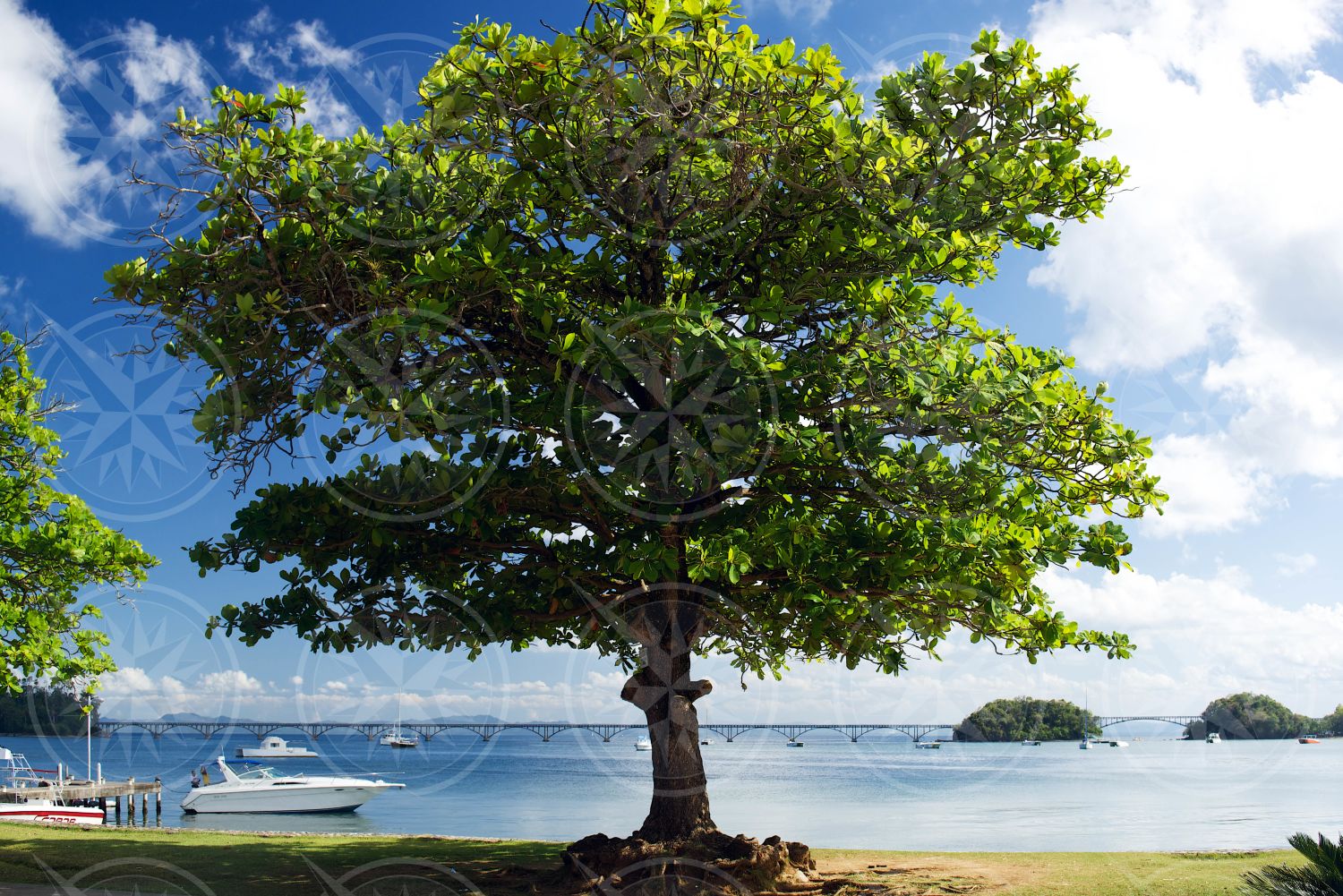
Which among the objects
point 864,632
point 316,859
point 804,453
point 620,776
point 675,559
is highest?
point 804,453

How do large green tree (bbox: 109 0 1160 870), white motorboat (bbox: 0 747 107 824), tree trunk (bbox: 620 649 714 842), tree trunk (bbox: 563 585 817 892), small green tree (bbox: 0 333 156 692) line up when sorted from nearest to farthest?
1. large green tree (bbox: 109 0 1160 870)
2. tree trunk (bbox: 563 585 817 892)
3. tree trunk (bbox: 620 649 714 842)
4. small green tree (bbox: 0 333 156 692)
5. white motorboat (bbox: 0 747 107 824)

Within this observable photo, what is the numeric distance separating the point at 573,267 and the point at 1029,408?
17.4 ft

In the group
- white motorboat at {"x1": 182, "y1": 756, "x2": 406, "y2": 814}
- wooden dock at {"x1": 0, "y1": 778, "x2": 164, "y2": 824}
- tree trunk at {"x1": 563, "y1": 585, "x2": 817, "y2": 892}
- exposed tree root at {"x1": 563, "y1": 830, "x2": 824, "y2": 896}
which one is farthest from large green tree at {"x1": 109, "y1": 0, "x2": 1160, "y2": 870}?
white motorboat at {"x1": 182, "y1": 756, "x2": 406, "y2": 814}

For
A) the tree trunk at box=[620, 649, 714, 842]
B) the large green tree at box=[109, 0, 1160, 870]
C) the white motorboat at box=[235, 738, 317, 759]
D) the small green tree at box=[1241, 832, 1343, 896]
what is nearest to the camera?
the small green tree at box=[1241, 832, 1343, 896]

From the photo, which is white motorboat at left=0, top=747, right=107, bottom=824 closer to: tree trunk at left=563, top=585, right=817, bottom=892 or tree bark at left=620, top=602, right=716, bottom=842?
tree trunk at left=563, top=585, right=817, bottom=892

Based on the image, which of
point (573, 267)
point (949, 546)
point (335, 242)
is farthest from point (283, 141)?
point (949, 546)

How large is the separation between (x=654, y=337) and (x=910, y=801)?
202 ft

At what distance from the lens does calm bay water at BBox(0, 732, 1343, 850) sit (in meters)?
37.6

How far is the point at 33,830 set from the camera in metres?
19.4

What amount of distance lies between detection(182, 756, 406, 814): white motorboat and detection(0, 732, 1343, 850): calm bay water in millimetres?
710

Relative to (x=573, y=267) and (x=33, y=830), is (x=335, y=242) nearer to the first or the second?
(x=573, y=267)

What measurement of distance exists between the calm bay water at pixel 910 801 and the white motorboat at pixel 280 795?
710 millimetres

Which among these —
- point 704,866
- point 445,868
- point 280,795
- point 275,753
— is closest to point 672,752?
point 704,866

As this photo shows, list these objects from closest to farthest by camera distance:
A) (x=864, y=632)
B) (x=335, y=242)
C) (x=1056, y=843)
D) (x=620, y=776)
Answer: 1. (x=335, y=242)
2. (x=864, y=632)
3. (x=1056, y=843)
4. (x=620, y=776)
